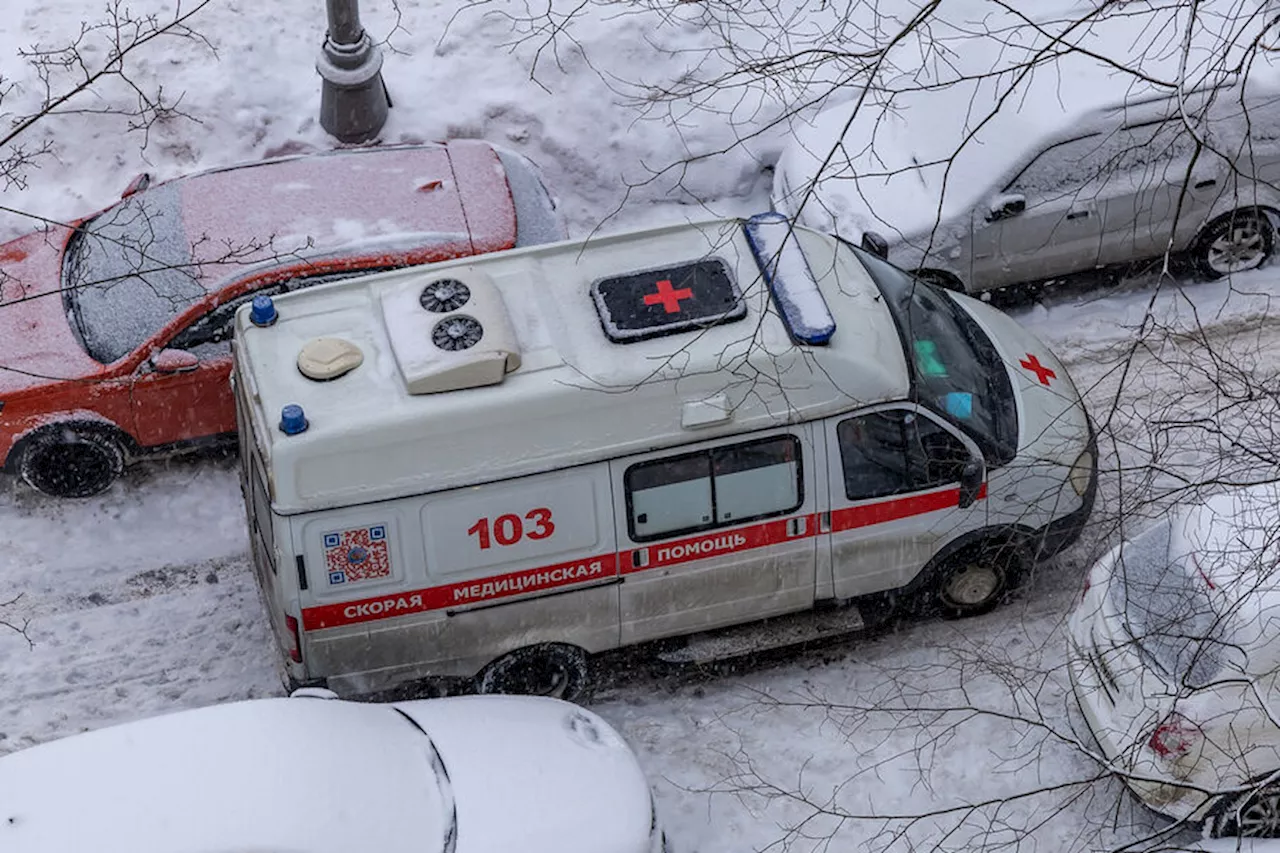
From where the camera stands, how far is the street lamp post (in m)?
12.1

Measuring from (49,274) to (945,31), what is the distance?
738cm

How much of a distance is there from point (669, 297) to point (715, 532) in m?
1.28

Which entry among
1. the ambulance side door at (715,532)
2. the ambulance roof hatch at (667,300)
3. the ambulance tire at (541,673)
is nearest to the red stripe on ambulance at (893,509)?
the ambulance side door at (715,532)

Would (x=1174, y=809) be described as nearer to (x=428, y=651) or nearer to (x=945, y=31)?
(x=428, y=651)

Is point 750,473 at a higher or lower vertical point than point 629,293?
lower

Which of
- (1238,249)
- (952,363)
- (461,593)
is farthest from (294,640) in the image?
(1238,249)

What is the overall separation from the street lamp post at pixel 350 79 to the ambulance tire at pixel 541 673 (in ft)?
17.3

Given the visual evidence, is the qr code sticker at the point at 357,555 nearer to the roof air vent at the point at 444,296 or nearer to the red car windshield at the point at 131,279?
the roof air vent at the point at 444,296

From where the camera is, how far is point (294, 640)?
8.60 metres

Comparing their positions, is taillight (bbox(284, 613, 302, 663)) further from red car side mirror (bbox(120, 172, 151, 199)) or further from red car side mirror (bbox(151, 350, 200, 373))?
red car side mirror (bbox(120, 172, 151, 199))

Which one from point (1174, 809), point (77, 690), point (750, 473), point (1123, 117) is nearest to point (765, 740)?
point (750, 473)

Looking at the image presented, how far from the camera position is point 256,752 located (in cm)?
730

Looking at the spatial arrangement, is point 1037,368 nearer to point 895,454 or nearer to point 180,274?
point 895,454

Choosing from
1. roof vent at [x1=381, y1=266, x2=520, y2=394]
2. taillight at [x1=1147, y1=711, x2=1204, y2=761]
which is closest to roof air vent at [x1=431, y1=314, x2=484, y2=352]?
roof vent at [x1=381, y1=266, x2=520, y2=394]
